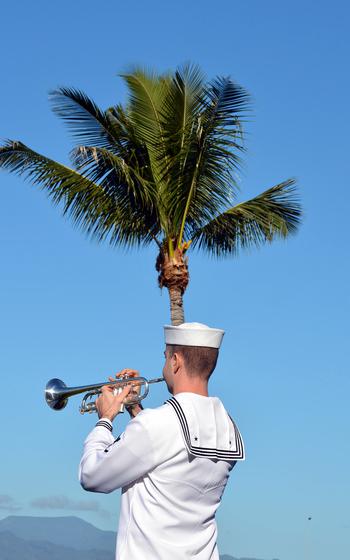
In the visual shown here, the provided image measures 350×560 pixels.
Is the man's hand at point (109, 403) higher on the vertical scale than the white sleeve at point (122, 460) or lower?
higher

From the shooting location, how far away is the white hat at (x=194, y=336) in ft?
17.3

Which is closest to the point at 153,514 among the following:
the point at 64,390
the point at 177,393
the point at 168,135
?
the point at 177,393

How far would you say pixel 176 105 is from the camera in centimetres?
1722

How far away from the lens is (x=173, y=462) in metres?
5.12

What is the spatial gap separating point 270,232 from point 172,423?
13613mm

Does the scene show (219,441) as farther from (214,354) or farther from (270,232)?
(270,232)

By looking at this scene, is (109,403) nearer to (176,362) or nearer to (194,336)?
(176,362)

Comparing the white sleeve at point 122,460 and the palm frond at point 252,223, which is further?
the palm frond at point 252,223

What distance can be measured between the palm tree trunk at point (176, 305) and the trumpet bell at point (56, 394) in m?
9.71

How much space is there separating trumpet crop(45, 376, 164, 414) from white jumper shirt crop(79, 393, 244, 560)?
0.43 m

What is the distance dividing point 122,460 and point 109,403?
0.55 metres

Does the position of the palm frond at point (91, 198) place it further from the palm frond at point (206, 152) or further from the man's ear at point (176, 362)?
the man's ear at point (176, 362)

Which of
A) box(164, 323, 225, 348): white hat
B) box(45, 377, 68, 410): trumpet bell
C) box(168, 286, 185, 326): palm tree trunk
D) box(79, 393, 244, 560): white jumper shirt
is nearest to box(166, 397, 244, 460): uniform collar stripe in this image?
box(79, 393, 244, 560): white jumper shirt

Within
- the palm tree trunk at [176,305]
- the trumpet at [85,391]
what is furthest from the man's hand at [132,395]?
the palm tree trunk at [176,305]
